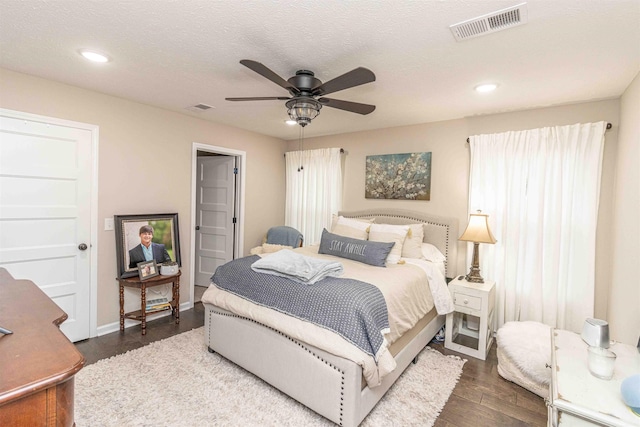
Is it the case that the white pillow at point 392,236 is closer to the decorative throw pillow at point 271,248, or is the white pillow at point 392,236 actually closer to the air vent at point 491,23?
the decorative throw pillow at point 271,248

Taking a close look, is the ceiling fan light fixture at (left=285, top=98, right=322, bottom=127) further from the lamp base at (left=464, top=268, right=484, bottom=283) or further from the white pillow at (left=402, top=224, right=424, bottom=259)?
the lamp base at (left=464, top=268, right=484, bottom=283)

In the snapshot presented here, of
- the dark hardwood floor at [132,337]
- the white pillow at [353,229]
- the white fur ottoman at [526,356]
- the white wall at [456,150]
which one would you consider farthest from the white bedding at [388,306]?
the dark hardwood floor at [132,337]

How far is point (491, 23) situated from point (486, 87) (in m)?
1.03

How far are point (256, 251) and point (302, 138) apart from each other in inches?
78.4

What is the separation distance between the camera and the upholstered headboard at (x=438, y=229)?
3578 mm

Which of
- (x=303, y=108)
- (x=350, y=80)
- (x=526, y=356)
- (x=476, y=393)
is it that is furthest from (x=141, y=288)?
(x=526, y=356)

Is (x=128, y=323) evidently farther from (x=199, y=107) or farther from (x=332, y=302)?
(x=332, y=302)

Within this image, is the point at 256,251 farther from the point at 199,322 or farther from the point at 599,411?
the point at 599,411

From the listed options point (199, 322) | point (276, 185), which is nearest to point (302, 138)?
point (276, 185)

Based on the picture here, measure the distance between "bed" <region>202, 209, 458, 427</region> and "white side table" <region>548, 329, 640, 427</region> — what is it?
86 cm

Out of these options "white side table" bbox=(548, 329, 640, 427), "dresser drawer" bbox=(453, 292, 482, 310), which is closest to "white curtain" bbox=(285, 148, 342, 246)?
"dresser drawer" bbox=(453, 292, 482, 310)

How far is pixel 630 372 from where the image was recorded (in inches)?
58.8

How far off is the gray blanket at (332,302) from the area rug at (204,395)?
0.64 m

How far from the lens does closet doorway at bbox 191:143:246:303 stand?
14.9 feet
